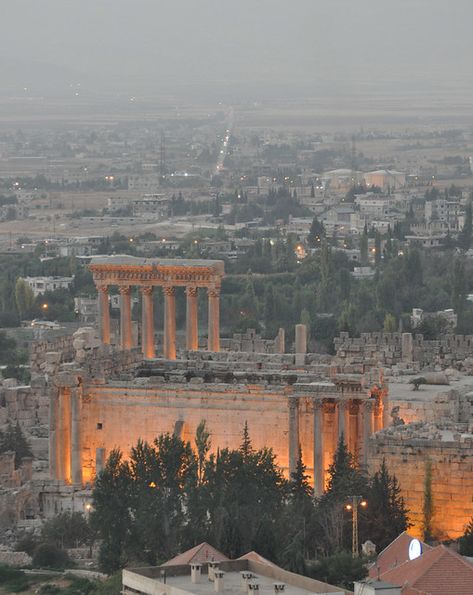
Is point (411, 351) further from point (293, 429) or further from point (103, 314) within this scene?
point (293, 429)

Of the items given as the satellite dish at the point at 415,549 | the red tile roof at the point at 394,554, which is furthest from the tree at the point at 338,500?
the satellite dish at the point at 415,549

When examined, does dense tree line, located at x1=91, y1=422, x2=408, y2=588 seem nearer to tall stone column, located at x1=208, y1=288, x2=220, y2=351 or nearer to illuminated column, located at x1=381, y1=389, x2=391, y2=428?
illuminated column, located at x1=381, y1=389, x2=391, y2=428

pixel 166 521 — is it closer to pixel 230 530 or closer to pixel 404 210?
pixel 230 530

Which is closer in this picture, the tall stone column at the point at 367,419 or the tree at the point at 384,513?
the tree at the point at 384,513

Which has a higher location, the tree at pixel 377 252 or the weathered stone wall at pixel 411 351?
the weathered stone wall at pixel 411 351

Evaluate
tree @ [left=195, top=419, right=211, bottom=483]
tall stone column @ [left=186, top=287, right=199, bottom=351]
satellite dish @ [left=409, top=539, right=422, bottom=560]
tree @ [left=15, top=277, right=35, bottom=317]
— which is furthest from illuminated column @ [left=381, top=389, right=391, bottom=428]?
tree @ [left=15, top=277, right=35, bottom=317]

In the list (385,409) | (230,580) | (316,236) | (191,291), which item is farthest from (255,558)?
(316,236)

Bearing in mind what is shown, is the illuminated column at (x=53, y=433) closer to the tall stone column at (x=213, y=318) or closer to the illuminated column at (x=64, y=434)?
the illuminated column at (x=64, y=434)
